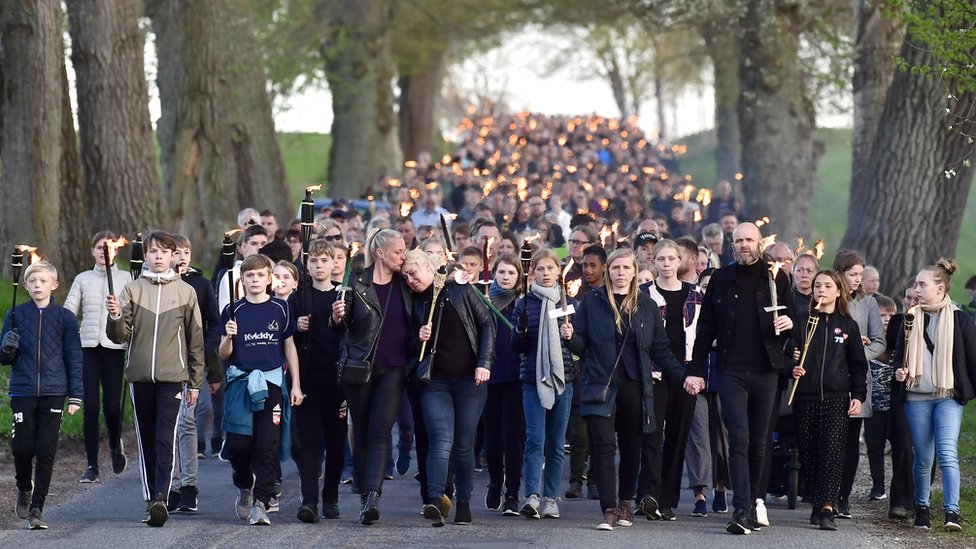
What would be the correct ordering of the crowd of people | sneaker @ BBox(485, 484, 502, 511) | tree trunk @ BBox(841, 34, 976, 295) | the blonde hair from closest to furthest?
the crowd of people, the blonde hair, sneaker @ BBox(485, 484, 502, 511), tree trunk @ BBox(841, 34, 976, 295)

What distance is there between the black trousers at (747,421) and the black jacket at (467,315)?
5.02 feet

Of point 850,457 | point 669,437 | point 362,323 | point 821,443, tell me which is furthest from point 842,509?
point 362,323

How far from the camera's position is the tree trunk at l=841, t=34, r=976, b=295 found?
2000cm

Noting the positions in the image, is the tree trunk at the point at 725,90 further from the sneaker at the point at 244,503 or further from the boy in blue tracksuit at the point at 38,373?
the boy in blue tracksuit at the point at 38,373

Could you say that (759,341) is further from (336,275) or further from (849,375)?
(336,275)

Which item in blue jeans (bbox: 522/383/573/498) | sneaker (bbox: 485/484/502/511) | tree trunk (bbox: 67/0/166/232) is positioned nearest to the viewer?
blue jeans (bbox: 522/383/573/498)

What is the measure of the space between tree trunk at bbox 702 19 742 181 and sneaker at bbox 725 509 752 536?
82.8ft

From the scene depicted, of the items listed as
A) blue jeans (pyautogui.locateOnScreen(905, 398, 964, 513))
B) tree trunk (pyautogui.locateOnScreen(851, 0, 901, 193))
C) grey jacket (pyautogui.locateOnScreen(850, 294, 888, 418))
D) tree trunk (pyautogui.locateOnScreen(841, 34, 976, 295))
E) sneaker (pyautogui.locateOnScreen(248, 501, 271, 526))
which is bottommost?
sneaker (pyautogui.locateOnScreen(248, 501, 271, 526))

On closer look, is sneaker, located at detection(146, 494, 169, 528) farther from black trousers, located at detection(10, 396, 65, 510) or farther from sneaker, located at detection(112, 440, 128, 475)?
sneaker, located at detection(112, 440, 128, 475)

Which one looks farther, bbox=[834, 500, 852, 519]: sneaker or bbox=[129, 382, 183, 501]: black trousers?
bbox=[834, 500, 852, 519]: sneaker

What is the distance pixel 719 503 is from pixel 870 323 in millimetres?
1688

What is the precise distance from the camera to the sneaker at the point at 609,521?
35.8 feet

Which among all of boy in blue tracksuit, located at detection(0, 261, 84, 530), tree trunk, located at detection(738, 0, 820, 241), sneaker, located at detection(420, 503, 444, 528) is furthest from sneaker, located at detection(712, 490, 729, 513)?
tree trunk, located at detection(738, 0, 820, 241)

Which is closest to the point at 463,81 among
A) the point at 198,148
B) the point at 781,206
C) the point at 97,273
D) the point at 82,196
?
the point at 781,206
